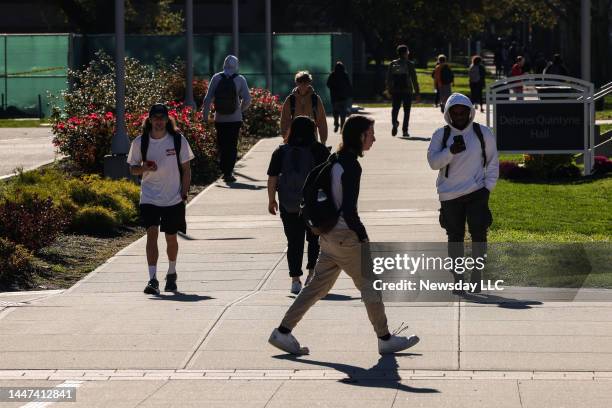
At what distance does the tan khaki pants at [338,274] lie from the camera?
382 inches

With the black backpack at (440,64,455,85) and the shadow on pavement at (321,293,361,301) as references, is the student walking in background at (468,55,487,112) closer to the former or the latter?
the black backpack at (440,64,455,85)

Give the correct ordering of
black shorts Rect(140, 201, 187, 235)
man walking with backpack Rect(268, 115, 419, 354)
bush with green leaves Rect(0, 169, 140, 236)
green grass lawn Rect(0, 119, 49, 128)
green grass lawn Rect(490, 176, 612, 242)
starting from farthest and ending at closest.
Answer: green grass lawn Rect(0, 119, 49, 128) < bush with green leaves Rect(0, 169, 140, 236) < green grass lawn Rect(490, 176, 612, 242) < black shorts Rect(140, 201, 187, 235) < man walking with backpack Rect(268, 115, 419, 354)

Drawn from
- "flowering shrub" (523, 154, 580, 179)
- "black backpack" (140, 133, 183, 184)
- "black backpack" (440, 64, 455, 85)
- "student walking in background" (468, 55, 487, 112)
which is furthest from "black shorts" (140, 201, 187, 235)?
"student walking in background" (468, 55, 487, 112)

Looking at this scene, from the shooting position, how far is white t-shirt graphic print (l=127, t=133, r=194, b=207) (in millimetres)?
12797

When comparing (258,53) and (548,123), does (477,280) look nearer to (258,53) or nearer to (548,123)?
(548,123)

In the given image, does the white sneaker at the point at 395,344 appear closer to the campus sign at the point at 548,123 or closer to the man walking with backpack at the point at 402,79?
the campus sign at the point at 548,123

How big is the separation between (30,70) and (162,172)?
105ft

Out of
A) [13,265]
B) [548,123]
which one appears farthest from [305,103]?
[548,123]

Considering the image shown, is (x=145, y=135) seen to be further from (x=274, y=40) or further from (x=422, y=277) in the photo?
(x=274, y=40)

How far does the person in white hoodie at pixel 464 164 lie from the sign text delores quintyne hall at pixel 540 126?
1017 centimetres

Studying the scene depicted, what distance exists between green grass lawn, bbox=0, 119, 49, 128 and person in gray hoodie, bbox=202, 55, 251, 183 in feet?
56.3

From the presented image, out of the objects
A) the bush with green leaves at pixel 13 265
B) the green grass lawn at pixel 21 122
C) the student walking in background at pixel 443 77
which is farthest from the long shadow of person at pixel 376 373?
the green grass lawn at pixel 21 122

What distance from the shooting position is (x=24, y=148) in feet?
98.1

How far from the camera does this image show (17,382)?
30.3 feet
